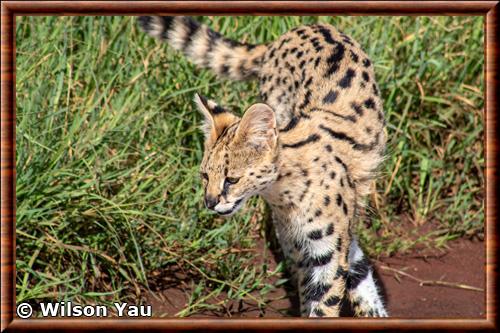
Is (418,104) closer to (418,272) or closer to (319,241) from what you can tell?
(418,272)

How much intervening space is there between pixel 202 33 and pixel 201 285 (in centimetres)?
153

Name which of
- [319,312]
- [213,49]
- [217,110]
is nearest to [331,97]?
[217,110]

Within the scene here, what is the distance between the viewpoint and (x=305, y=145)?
494 centimetres

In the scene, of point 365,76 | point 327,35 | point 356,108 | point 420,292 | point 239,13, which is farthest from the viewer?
point 420,292

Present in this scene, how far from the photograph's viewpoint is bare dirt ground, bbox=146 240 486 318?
17.8 feet

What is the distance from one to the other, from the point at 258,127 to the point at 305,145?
0.35m

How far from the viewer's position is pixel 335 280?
4898 millimetres

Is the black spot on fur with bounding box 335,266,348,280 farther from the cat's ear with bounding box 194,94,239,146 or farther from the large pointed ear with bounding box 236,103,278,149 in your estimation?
the cat's ear with bounding box 194,94,239,146

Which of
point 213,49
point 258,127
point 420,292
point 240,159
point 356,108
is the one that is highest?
point 213,49

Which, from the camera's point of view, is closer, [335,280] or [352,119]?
[335,280]

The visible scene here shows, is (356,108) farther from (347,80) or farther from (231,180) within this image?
(231,180)

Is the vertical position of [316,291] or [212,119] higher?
[212,119]

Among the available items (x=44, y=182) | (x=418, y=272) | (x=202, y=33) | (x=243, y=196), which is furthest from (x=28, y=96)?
(x=418, y=272)

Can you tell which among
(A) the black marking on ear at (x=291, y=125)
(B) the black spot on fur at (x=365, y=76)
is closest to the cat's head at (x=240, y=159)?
(A) the black marking on ear at (x=291, y=125)
